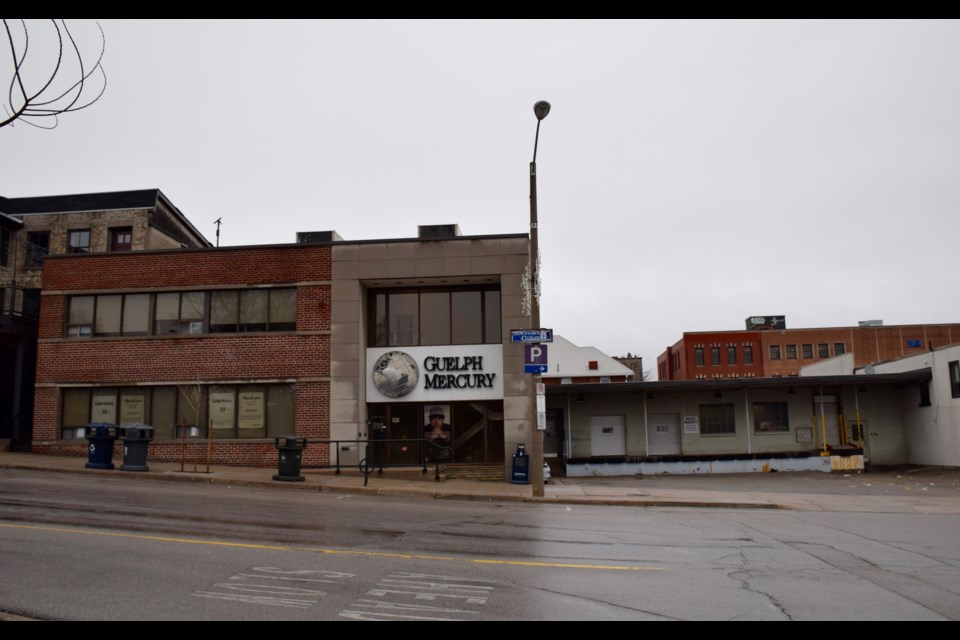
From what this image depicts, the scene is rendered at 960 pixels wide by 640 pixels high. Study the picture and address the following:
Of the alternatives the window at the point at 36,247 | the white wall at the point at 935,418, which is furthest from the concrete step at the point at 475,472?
the window at the point at 36,247

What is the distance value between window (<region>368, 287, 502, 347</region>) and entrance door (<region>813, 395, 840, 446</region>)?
559 inches

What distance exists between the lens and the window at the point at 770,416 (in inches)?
1198

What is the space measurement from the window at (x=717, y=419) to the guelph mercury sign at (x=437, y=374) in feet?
33.5

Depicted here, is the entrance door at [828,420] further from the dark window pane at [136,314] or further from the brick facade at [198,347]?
the dark window pane at [136,314]

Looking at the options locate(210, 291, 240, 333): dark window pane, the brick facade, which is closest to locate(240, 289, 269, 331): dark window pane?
locate(210, 291, 240, 333): dark window pane

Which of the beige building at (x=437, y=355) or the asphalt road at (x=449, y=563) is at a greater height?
the beige building at (x=437, y=355)

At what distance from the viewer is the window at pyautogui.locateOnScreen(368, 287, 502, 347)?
25.5 metres

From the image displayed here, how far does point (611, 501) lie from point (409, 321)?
1037cm

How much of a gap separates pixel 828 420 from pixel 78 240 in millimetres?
33285

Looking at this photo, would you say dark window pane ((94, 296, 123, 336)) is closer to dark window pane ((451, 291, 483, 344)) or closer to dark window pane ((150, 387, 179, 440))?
dark window pane ((150, 387, 179, 440))

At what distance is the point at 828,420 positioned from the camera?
100 ft

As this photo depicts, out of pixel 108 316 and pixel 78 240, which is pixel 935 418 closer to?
pixel 108 316
